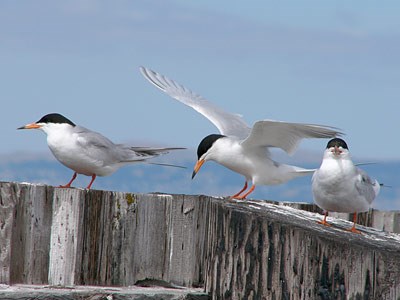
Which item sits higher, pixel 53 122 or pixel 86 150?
pixel 53 122

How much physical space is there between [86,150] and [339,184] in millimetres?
3357

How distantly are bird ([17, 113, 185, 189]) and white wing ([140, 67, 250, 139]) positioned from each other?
1297 millimetres

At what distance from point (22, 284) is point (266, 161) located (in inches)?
182

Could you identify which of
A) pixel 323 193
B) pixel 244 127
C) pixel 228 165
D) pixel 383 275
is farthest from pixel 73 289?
pixel 244 127

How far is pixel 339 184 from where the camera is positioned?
7.39 m

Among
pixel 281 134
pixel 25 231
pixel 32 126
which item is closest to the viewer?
pixel 25 231

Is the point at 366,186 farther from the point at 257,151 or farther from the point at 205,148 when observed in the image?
the point at 205,148

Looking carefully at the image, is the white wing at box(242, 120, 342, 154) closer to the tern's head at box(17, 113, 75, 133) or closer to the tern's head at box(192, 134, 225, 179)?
the tern's head at box(192, 134, 225, 179)

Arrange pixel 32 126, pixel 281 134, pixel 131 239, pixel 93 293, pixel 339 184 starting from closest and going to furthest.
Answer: pixel 93 293, pixel 131 239, pixel 339 184, pixel 281 134, pixel 32 126

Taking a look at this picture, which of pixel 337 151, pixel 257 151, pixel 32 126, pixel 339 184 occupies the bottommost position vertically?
pixel 339 184

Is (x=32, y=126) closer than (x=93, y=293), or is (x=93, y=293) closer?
(x=93, y=293)

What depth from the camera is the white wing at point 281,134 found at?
8812 millimetres

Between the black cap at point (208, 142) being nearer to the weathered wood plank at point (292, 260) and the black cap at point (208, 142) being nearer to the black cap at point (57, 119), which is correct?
the black cap at point (57, 119)

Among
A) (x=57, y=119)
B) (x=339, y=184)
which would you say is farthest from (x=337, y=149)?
(x=57, y=119)
